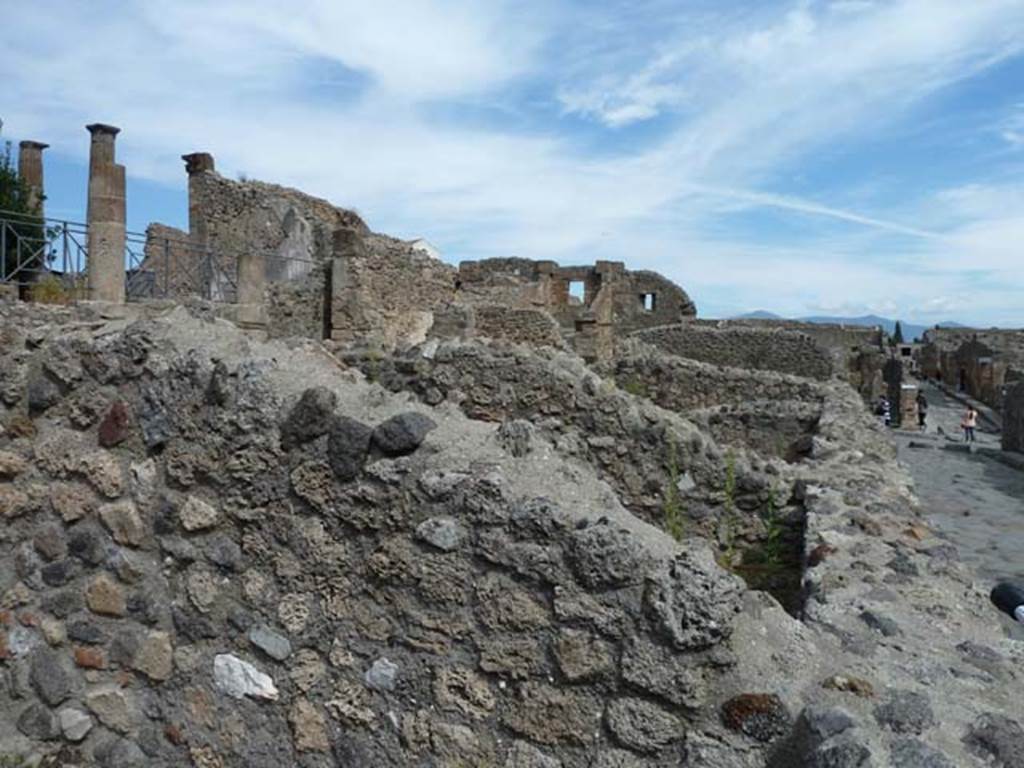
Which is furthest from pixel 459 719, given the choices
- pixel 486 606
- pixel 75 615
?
pixel 75 615

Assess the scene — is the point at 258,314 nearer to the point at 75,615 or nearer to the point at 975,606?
the point at 75,615

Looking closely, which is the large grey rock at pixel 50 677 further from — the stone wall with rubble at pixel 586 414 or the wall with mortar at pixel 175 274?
the wall with mortar at pixel 175 274

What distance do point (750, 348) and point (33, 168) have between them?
1779 cm

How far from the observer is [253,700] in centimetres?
311

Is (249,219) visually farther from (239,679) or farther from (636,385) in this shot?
(239,679)

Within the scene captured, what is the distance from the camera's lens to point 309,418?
3.13 metres

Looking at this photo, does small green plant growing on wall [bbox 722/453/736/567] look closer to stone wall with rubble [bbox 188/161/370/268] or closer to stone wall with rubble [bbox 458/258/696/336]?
stone wall with rubble [bbox 188/161/370/268]

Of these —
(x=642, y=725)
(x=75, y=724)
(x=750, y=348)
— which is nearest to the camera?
(x=642, y=725)

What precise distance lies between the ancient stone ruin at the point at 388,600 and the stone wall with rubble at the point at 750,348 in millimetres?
14385

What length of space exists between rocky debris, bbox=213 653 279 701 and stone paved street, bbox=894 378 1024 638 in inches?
115

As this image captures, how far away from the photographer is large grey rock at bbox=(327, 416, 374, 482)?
301cm

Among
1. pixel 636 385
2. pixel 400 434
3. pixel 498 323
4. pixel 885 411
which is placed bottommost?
pixel 885 411

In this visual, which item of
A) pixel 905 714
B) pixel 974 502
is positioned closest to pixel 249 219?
pixel 974 502

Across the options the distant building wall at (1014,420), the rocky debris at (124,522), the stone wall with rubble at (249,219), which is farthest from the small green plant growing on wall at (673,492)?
the stone wall with rubble at (249,219)
